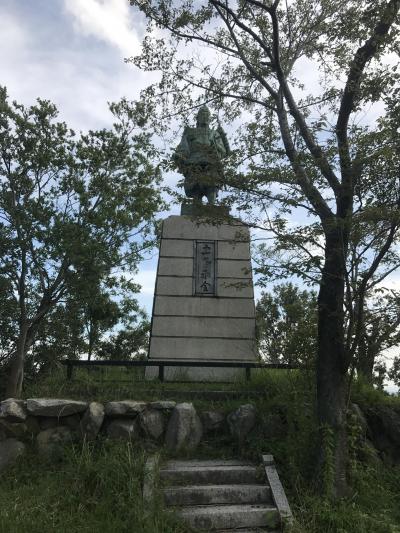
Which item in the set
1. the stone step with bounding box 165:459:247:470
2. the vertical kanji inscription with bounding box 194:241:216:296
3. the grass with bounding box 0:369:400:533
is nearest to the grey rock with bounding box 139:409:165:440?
the grass with bounding box 0:369:400:533

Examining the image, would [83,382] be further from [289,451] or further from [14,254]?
[14,254]

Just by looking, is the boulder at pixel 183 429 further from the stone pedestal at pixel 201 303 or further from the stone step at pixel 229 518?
the stone pedestal at pixel 201 303

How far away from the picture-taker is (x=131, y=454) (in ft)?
16.5

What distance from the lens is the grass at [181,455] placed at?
4.13m

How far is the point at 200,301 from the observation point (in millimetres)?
8422

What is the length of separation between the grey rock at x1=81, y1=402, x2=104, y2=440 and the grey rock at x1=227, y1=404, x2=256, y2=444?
1.54m

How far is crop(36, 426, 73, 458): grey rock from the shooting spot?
5.35 metres

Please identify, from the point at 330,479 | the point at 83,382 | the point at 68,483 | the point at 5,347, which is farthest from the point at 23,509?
the point at 5,347

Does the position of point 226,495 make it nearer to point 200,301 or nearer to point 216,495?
point 216,495

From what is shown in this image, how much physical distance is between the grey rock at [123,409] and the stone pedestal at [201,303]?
185 centimetres

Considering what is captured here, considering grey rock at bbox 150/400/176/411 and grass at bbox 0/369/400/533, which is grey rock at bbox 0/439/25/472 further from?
grey rock at bbox 150/400/176/411

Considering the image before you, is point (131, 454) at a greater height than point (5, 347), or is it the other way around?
point (5, 347)

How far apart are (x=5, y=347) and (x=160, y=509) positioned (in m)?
13.9

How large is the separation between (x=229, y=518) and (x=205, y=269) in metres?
4.96
